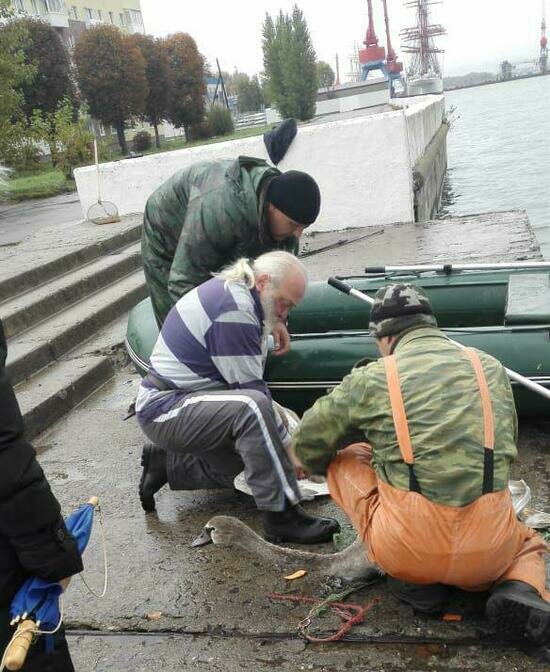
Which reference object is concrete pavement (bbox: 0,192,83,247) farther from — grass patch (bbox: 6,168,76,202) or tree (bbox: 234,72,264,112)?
tree (bbox: 234,72,264,112)

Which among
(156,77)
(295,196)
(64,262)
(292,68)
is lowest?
(64,262)

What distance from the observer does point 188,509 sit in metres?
3.83

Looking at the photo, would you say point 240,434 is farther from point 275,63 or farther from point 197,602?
point 275,63

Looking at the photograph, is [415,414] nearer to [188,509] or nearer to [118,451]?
[188,509]

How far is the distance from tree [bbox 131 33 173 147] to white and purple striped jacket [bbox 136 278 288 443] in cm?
3966

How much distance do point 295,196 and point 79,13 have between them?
197 feet

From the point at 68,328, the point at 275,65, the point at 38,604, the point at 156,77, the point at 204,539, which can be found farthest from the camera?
the point at 275,65

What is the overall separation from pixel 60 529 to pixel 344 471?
1.25 meters

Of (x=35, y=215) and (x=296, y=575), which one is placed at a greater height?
(x=35, y=215)

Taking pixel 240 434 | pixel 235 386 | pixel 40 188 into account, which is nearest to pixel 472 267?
pixel 235 386

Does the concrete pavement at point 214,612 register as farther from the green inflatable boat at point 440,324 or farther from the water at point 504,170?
the water at point 504,170

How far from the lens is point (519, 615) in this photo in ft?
7.87

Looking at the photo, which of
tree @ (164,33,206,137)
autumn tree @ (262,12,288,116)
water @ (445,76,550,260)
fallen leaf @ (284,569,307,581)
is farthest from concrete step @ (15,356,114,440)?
autumn tree @ (262,12,288,116)

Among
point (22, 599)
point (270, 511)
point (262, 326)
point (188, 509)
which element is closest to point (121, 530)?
point (188, 509)
